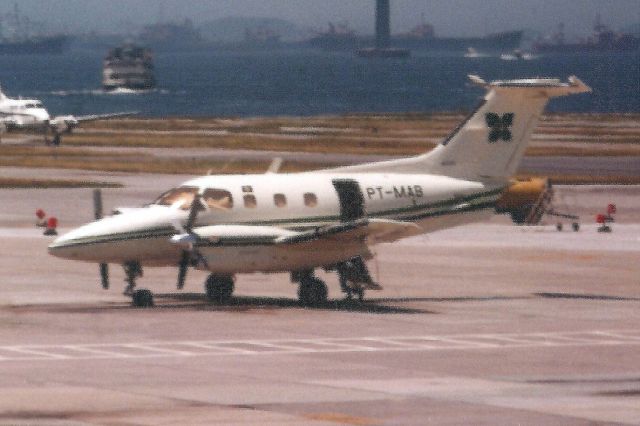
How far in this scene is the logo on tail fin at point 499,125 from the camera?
151 ft

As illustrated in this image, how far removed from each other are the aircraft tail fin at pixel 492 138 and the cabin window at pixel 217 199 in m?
5.01

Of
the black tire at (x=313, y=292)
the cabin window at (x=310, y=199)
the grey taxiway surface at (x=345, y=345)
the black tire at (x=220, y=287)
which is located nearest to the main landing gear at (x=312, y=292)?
the black tire at (x=313, y=292)

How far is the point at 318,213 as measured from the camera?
42.7 metres

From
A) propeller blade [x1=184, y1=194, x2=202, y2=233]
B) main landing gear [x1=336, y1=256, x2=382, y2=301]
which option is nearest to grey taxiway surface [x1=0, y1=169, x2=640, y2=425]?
main landing gear [x1=336, y1=256, x2=382, y2=301]

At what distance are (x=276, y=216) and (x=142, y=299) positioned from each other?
13.7 feet

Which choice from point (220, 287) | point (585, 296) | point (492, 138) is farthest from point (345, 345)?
point (492, 138)

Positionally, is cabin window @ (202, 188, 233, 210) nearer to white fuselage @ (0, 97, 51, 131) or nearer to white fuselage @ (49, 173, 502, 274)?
white fuselage @ (49, 173, 502, 274)

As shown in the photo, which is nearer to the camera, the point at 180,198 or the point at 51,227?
the point at 180,198

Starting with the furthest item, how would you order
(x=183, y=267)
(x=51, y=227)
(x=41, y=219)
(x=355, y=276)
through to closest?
(x=41, y=219), (x=51, y=227), (x=355, y=276), (x=183, y=267)

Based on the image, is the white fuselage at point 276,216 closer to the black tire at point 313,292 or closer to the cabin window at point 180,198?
the cabin window at point 180,198

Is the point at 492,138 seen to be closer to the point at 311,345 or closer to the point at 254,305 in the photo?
the point at 254,305

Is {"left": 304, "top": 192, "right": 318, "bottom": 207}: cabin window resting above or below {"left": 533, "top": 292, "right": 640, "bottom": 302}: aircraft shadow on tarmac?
above

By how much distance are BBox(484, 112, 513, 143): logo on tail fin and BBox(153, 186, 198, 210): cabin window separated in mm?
9657

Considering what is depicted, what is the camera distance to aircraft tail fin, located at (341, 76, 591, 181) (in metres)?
45.5
